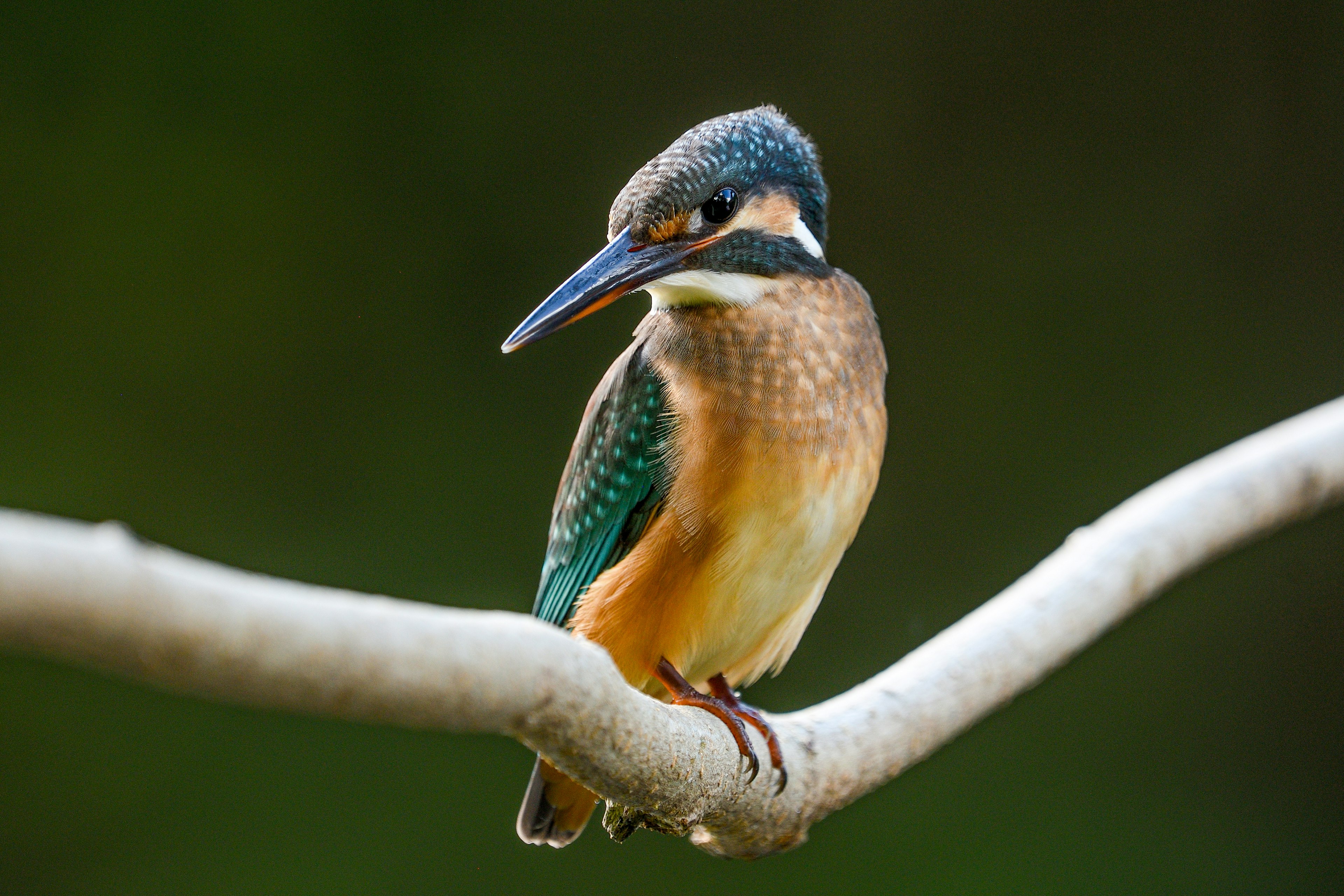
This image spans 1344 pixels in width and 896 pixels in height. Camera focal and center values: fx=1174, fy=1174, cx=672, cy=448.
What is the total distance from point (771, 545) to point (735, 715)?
0.64ft

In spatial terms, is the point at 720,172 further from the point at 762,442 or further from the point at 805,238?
the point at 762,442

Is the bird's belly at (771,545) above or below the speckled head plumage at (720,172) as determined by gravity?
below

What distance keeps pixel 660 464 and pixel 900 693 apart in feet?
1.27

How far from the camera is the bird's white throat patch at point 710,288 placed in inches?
48.9

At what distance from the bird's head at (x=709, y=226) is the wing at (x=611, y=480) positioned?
0.12 meters

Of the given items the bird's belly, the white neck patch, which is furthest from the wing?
the white neck patch

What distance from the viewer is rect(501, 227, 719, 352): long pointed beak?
1.13m

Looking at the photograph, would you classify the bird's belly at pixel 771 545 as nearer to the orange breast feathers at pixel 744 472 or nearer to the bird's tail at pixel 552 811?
the orange breast feathers at pixel 744 472

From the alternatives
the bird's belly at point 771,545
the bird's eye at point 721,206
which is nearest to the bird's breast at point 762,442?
the bird's belly at point 771,545

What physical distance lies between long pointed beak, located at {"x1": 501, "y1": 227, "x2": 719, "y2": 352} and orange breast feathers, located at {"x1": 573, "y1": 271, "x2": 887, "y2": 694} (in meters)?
0.11

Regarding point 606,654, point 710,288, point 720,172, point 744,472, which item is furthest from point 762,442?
point 606,654

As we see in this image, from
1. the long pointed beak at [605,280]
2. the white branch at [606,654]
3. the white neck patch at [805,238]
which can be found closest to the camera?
the white branch at [606,654]

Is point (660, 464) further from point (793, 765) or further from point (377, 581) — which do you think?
point (377, 581)

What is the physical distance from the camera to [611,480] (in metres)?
1.37
